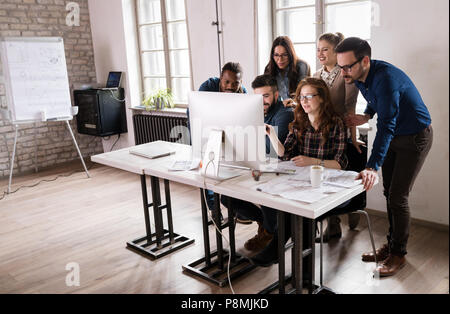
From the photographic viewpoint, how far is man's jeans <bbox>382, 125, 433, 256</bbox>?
2.39 metres

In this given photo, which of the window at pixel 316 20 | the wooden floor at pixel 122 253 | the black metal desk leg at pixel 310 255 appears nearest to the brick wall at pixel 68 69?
the wooden floor at pixel 122 253

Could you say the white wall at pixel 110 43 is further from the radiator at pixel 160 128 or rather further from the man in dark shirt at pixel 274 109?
the man in dark shirt at pixel 274 109

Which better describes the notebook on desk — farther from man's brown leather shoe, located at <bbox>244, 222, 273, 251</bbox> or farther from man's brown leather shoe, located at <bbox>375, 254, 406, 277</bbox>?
man's brown leather shoe, located at <bbox>375, 254, 406, 277</bbox>

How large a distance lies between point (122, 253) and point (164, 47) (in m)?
2.95

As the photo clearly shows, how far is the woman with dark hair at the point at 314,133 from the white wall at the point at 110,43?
3.53 metres

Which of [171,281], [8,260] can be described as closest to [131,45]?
[8,260]

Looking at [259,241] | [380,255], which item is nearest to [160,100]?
[259,241]

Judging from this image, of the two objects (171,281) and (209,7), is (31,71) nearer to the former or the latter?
(209,7)

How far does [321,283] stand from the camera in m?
2.44

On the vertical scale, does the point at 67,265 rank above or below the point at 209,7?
below

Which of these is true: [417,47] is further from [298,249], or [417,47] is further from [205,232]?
[205,232]

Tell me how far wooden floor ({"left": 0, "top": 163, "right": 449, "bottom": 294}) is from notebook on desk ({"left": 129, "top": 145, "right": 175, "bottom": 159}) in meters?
0.71

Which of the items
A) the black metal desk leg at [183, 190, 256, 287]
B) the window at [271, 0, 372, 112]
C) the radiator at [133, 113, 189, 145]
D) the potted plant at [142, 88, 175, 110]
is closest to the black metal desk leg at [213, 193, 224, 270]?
the black metal desk leg at [183, 190, 256, 287]
